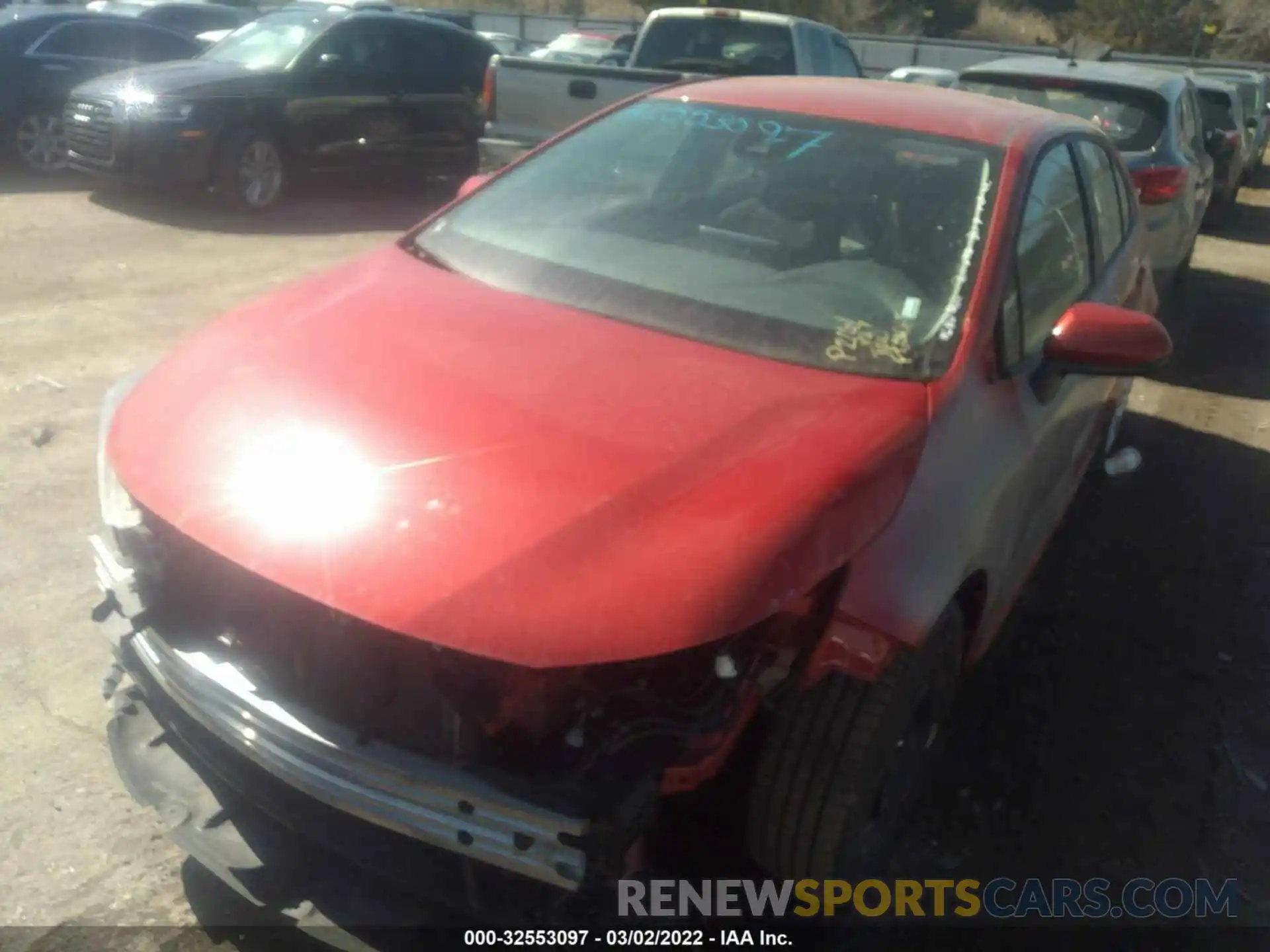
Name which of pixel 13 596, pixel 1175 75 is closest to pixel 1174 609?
pixel 13 596

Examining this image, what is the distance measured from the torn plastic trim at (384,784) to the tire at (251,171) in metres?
8.51

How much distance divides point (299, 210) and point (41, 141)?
8.61 feet

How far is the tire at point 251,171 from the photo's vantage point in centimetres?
985

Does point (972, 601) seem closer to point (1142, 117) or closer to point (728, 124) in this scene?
point (728, 124)

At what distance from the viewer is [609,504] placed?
2162mm

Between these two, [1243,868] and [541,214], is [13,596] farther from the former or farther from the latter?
[1243,868]

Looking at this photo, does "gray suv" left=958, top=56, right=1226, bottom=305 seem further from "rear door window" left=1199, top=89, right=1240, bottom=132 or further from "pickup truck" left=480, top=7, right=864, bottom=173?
"rear door window" left=1199, top=89, right=1240, bottom=132

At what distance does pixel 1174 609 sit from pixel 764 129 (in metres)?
2.36

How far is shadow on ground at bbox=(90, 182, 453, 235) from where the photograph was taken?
31.8 ft

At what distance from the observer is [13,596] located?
3781mm

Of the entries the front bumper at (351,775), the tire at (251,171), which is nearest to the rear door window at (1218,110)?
the tire at (251,171)

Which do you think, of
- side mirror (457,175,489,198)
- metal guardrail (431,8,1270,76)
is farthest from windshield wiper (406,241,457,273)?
metal guardrail (431,8,1270,76)

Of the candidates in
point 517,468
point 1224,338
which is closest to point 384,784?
point 517,468

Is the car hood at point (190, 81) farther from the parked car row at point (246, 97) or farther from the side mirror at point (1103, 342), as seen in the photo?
the side mirror at point (1103, 342)
